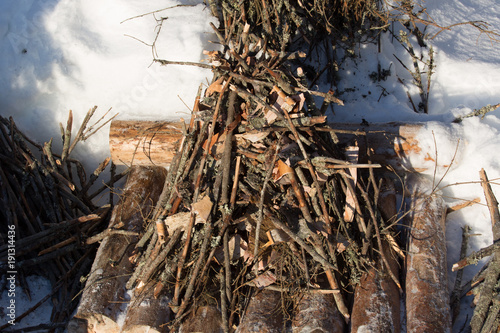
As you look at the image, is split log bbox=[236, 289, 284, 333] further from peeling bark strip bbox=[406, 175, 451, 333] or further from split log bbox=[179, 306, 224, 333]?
peeling bark strip bbox=[406, 175, 451, 333]

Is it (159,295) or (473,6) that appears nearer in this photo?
(159,295)

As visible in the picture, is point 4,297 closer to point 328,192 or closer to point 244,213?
point 244,213

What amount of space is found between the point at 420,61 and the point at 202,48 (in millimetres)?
2634

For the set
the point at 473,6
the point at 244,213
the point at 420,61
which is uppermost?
the point at 473,6

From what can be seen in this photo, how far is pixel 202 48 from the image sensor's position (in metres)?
4.34

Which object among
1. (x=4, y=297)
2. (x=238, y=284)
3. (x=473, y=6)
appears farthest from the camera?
(x=473, y=6)

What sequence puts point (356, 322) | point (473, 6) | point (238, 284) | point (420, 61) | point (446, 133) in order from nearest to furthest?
point (356, 322) → point (238, 284) → point (446, 133) → point (420, 61) → point (473, 6)

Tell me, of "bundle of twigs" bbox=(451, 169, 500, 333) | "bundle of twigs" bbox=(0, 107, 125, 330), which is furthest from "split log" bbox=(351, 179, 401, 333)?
"bundle of twigs" bbox=(0, 107, 125, 330)

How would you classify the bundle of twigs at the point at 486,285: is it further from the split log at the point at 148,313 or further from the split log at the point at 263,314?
the split log at the point at 148,313

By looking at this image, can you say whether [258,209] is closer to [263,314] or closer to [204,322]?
[263,314]

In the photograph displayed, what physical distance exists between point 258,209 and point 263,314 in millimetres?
749

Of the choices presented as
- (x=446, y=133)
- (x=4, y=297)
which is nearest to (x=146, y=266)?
(x=4, y=297)

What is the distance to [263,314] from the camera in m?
2.78

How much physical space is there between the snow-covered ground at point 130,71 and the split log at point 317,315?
7.18ft
